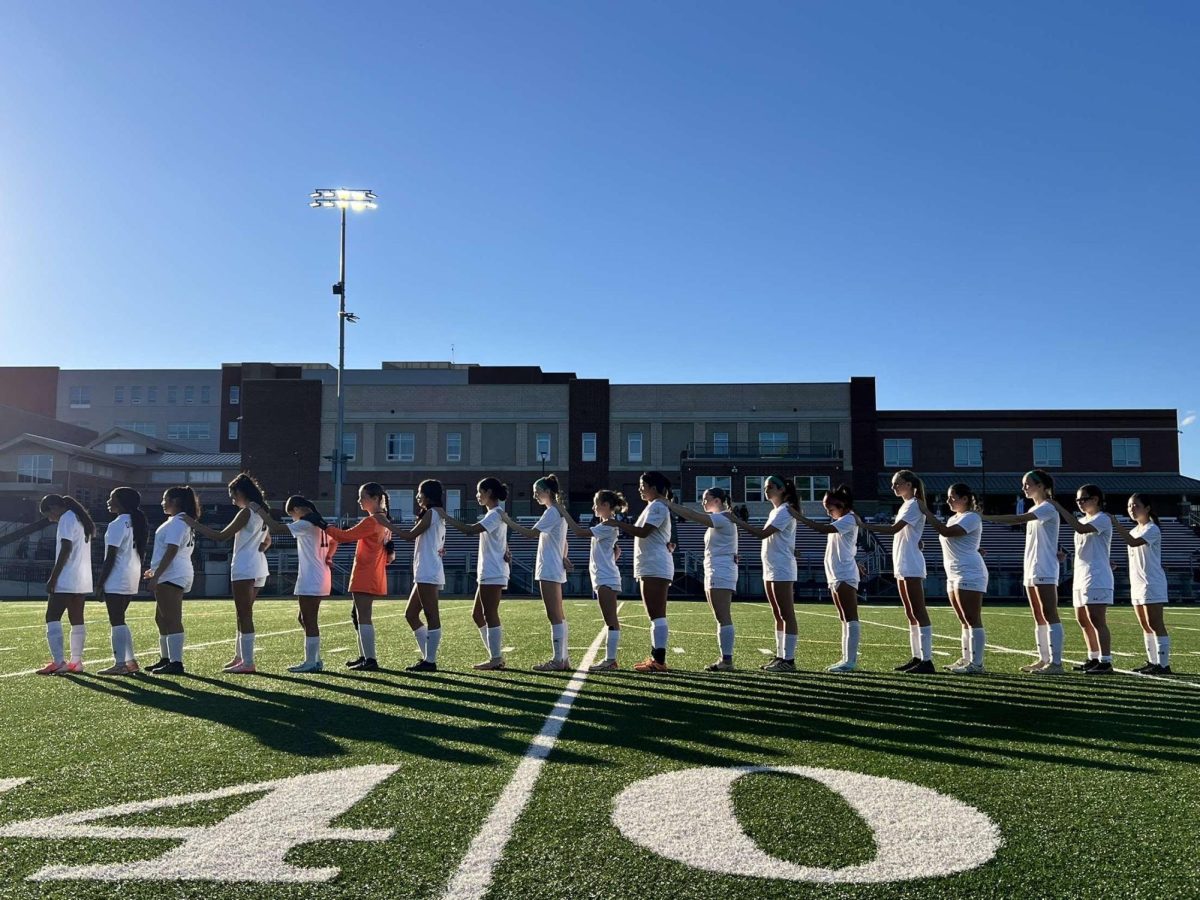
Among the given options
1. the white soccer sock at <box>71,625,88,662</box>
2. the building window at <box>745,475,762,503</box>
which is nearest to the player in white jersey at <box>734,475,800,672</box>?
the white soccer sock at <box>71,625,88,662</box>

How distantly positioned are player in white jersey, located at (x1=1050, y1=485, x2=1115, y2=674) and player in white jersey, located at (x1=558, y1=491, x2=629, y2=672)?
4.29 m

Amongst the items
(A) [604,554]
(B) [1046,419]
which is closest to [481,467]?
(B) [1046,419]

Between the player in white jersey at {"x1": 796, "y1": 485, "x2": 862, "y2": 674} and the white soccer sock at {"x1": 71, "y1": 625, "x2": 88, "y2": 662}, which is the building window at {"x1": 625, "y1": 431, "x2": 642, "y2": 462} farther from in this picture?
the white soccer sock at {"x1": 71, "y1": 625, "x2": 88, "y2": 662}

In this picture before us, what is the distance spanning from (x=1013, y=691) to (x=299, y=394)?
5542 cm

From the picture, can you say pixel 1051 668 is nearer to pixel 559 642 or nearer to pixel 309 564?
pixel 559 642

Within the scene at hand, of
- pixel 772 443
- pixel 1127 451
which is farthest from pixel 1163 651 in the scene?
pixel 1127 451

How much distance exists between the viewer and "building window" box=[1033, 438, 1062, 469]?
186ft

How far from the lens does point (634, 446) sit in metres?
56.0

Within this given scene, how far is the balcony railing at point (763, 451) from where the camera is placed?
176ft

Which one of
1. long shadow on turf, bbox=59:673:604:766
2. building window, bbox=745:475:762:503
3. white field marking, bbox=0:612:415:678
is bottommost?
white field marking, bbox=0:612:415:678

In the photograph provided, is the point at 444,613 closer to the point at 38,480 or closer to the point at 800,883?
the point at 800,883

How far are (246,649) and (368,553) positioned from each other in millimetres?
1411

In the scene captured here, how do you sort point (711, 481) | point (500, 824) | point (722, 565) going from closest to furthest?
point (500, 824) → point (722, 565) → point (711, 481)

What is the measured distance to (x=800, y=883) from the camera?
3016 millimetres
